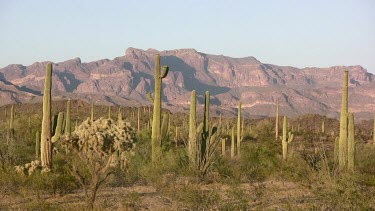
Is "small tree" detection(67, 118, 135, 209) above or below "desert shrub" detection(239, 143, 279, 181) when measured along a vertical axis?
above

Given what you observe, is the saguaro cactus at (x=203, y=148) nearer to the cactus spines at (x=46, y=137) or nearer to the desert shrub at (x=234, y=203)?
the desert shrub at (x=234, y=203)

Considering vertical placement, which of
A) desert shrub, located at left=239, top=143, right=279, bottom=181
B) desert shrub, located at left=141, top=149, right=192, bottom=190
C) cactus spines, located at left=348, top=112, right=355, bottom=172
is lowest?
desert shrub, located at left=239, top=143, right=279, bottom=181

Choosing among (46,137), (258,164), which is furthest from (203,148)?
(258,164)

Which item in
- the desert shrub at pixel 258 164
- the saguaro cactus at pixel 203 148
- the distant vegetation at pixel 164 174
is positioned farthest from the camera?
the desert shrub at pixel 258 164

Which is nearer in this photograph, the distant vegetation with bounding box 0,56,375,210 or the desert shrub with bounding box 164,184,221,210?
the distant vegetation with bounding box 0,56,375,210

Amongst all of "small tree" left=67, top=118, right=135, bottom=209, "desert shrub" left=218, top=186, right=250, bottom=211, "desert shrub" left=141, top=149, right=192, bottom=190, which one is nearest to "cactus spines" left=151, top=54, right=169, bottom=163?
"desert shrub" left=141, top=149, right=192, bottom=190

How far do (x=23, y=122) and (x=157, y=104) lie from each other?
26845 mm

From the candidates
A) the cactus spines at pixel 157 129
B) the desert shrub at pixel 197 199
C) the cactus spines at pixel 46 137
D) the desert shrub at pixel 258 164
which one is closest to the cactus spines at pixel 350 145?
the desert shrub at pixel 258 164

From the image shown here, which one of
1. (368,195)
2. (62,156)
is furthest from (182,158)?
(368,195)

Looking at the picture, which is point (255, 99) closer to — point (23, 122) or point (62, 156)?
point (23, 122)

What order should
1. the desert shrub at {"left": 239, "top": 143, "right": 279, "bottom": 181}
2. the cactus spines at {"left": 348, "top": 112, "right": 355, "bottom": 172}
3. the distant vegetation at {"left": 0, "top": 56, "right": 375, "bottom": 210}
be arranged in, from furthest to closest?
the cactus spines at {"left": 348, "top": 112, "right": 355, "bottom": 172} → the desert shrub at {"left": 239, "top": 143, "right": 279, "bottom": 181} → the distant vegetation at {"left": 0, "top": 56, "right": 375, "bottom": 210}

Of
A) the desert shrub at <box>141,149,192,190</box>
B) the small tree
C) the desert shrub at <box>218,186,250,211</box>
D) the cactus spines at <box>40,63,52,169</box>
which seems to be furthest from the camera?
the cactus spines at <box>40,63,52,169</box>

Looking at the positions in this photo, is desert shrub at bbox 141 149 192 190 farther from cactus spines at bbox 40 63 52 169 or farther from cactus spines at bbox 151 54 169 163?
cactus spines at bbox 40 63 52 169

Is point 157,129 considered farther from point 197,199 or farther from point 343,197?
point 343,197
